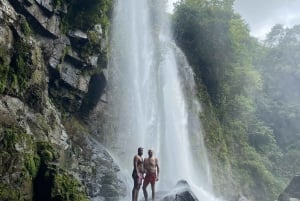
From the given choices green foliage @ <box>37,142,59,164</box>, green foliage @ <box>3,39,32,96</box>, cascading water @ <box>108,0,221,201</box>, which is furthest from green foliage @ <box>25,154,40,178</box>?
cascading water @ <box>108,0,221,201</box>

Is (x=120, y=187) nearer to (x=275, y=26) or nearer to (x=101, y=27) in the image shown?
(x=101, y=27)

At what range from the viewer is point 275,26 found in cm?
6003

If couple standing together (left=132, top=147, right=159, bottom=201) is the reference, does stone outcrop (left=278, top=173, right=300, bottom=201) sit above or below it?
above

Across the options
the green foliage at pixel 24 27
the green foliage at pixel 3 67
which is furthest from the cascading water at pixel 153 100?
the green foliage at pixel 3 67

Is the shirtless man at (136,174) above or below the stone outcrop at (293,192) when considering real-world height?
below

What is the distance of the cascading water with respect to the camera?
19.5 meters

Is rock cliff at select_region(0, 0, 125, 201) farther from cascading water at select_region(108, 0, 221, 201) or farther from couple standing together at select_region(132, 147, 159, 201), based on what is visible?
cascading water at select_region(108, 0, 221, 201)

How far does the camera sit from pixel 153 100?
21.7 m

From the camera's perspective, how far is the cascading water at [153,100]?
19.5 meters

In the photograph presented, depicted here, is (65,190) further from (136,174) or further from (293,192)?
(293,192)

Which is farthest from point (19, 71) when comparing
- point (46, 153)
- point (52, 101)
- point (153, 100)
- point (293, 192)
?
point (293, 192)

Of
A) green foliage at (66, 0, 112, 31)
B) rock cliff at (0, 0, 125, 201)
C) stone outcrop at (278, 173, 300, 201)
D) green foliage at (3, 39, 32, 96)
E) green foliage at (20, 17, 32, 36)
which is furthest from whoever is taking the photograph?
stone outcrop at (278, 173, 300, 201)

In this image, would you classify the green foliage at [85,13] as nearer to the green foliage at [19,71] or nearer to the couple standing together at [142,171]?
the green foliage at [19,71]

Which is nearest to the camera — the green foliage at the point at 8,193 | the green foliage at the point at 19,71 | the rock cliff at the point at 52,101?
the green foliage at the point at 8,193
